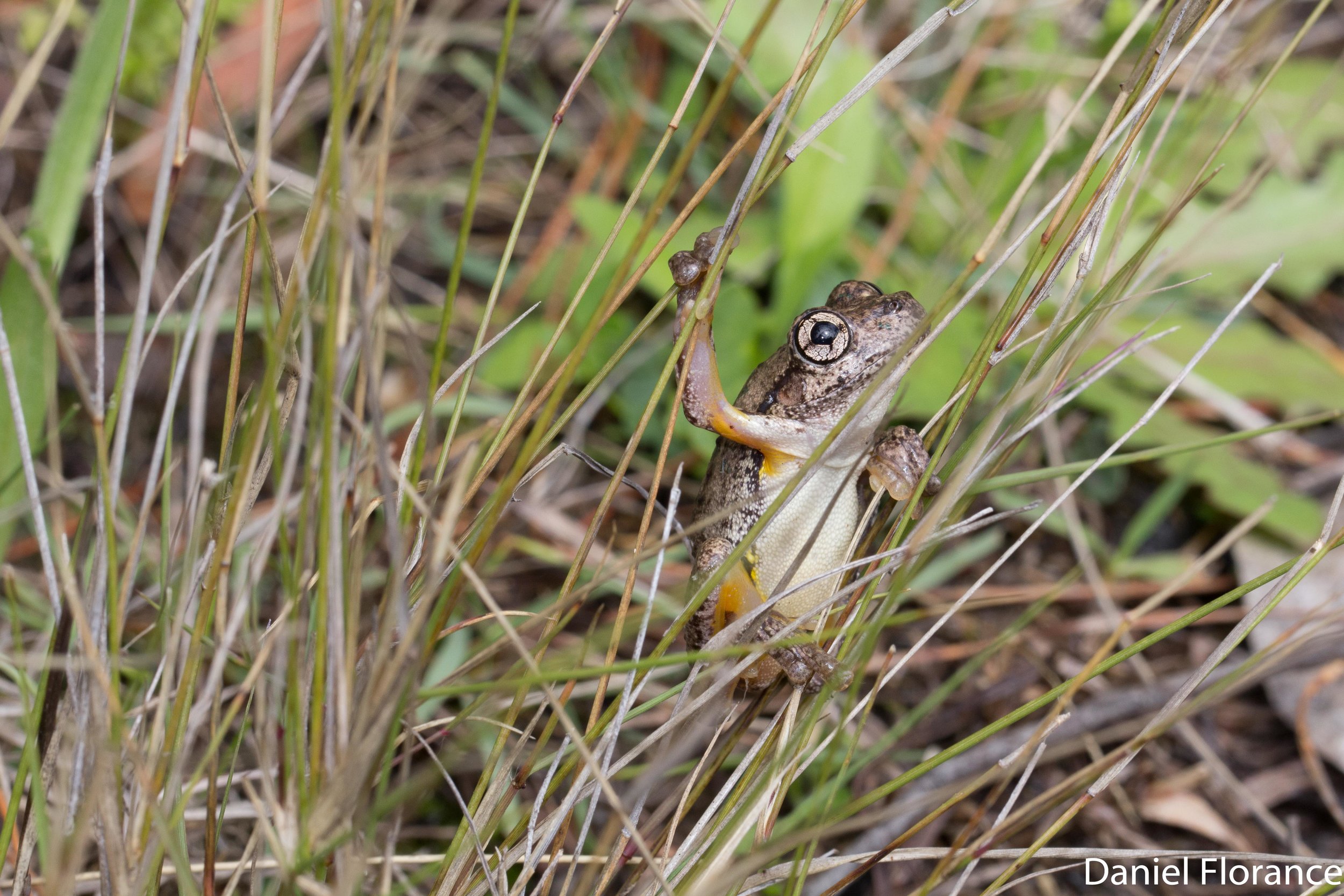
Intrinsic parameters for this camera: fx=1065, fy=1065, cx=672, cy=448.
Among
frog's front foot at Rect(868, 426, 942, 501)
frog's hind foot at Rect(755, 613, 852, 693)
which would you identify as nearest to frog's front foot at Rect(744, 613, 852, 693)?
frog's hind foot at Rect(755, 613, 852, 693)

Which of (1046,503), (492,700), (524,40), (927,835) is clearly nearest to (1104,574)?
(1046,503)

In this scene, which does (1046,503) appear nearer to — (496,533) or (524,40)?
(496,533)

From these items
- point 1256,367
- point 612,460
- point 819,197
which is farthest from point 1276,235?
point 612,460

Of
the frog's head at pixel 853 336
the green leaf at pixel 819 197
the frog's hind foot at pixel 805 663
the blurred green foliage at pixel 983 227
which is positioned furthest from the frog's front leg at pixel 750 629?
the green leaf at pixel 819 197

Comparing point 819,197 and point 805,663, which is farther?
point 819,197

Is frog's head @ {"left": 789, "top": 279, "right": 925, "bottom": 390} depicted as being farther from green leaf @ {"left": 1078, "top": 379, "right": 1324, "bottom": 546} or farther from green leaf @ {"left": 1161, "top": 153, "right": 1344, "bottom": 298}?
green leaf @ {"left": 1161, "top": 153, "right": 1344, "bottom": 298}

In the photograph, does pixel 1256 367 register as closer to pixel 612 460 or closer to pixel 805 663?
pixel 612 460
